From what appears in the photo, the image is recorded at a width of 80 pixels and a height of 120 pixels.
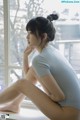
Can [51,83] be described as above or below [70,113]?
above

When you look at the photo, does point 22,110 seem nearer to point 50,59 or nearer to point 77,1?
point 50,59

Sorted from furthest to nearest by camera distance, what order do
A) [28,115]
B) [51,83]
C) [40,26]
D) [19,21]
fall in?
1. [19,21]
2. [28,115]
3. [40,26]
4. [51,83]

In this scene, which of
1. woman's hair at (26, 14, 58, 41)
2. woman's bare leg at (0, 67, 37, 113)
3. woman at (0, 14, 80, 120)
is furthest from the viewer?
woman's bare leg at (0, 67, 37, 113)

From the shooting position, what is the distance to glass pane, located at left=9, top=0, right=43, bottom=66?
2143 mm

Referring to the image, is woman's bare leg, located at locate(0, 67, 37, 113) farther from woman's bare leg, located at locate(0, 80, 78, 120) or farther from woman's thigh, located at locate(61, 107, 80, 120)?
woman's thigh, located at locate(61, 107, 80, 120)

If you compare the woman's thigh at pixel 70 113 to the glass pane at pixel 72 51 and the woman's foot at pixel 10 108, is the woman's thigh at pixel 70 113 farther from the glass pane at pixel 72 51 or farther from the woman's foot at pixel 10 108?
the glass pane at pixel 72 51

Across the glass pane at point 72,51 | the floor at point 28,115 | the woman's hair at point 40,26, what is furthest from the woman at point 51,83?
the glass pane at point 72,51

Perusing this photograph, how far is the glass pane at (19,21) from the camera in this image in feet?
7.03

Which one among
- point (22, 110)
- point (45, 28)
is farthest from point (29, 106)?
point (45, 28)

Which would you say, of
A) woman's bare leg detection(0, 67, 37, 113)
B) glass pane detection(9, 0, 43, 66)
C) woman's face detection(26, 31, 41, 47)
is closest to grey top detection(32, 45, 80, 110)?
woman's face detection(26, 31, 41, 47)

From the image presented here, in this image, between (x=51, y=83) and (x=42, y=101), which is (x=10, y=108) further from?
(x=51, y=83)

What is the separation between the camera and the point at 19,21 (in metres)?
2.20

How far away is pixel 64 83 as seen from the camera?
1.58 m

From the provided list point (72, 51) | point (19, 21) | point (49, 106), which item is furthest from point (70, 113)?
point (19, 21)
